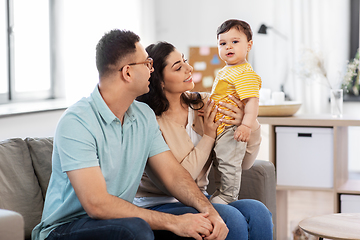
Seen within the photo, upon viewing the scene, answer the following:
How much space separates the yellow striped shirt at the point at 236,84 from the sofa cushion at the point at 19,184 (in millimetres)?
814

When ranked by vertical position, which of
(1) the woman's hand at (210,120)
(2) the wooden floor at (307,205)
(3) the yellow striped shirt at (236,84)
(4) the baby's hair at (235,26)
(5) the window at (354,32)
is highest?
(5) the window at (354,32)

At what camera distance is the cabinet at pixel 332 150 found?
2.60m

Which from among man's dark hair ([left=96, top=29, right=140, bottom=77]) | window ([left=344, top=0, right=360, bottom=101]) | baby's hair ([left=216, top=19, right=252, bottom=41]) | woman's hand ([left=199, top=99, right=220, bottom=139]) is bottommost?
woman's hand ([left=199, top=99, right=220, bottom=139])

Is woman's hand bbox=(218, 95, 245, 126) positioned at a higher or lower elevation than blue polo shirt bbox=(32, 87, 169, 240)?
higher

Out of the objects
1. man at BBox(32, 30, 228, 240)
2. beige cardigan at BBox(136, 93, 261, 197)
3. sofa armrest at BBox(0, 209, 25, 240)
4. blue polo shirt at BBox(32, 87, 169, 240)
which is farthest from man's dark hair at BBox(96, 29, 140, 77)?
sofa armrest at BBox(0, 209, 25, 240)

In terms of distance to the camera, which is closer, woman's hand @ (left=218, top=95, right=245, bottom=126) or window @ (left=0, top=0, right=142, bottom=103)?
woman's hand @ (left=218, top=95, right=245, bottom=126)

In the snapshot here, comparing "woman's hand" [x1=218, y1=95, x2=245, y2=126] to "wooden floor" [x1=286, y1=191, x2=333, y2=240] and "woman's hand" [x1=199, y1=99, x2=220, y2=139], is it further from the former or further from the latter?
"wooden floor" [x1=286, y1=191, x2=333, y2=240]

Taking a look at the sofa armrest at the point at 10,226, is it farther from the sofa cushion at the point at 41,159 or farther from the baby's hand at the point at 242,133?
the baby's hand at the point at 242,133

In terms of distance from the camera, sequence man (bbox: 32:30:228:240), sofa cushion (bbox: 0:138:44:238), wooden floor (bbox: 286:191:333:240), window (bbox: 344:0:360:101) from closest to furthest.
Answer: man (bbox: 32:30:228:240) < sofa cushion (bbox: 0:138:44:238) < wooden floor (bbox: 286:191:333:240) < window (bbox: 344:0:360:101)

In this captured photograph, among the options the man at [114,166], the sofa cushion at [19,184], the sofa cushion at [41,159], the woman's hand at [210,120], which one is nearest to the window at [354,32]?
the woman's hand at [210,120]

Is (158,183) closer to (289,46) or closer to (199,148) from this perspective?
(199,148)

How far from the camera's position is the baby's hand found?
179cm

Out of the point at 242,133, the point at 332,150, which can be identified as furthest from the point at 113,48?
the point at 332,150

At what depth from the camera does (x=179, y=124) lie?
1.86 meters
